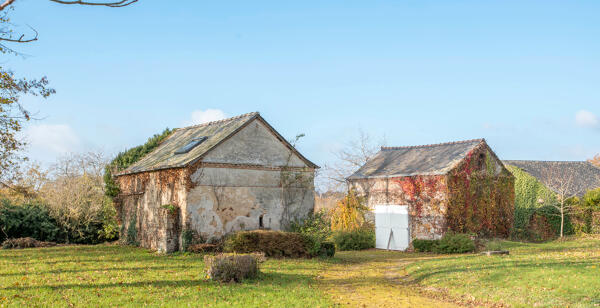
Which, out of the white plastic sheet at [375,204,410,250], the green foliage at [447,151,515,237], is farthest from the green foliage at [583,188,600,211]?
the white plastic sheet at [375,204,410,250]

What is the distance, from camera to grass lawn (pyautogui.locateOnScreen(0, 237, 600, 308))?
34.8ft

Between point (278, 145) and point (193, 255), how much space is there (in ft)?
23.7

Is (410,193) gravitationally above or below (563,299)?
above

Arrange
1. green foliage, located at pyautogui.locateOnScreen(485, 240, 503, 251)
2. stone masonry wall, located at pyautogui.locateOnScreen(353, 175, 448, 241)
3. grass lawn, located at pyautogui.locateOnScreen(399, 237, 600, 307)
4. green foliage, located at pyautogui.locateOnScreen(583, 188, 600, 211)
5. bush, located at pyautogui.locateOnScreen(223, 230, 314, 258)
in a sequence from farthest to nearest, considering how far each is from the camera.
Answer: green foliage, located at pyautogui.locateOnScreen(583, 188, 600, 211) < stone masonry wall, located at pyautogui.locateOnScreen(353, 175, 448, 241) < green foliage, located at pyautogui.locateOnScreen(485, 240, 503, 251) < bush, located at pyautogui.locateOnScreen(223, 230, 314, 258) < grass lawn, located at pyautogui.locateOnScreen(399, 237, 600, 307)

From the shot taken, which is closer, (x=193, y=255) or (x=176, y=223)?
(x=193, y=255)

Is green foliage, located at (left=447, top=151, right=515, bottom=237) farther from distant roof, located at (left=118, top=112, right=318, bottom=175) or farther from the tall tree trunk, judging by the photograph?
distant roof, located at (left=118, top=112, right=318, bottom=175)

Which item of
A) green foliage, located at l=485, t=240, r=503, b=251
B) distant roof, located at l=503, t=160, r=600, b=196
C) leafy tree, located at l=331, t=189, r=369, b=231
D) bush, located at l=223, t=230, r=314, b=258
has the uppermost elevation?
distant roof, located at l=503, t=160, r=600, b=196

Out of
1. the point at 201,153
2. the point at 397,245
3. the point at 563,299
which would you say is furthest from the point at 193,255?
the point at 563,299

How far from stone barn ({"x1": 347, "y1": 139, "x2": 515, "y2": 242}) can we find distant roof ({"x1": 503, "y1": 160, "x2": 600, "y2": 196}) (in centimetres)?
1132

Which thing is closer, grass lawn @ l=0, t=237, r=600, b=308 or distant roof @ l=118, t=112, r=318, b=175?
grass lawn @ l=0, t=237, r=600, b=308

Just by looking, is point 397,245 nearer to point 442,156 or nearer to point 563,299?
point 442,156

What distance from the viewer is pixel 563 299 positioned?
33.0 ft

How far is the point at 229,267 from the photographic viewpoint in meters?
12.9

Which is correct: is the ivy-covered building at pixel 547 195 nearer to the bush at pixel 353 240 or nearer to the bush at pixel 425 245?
the bush at pixel 425 245
